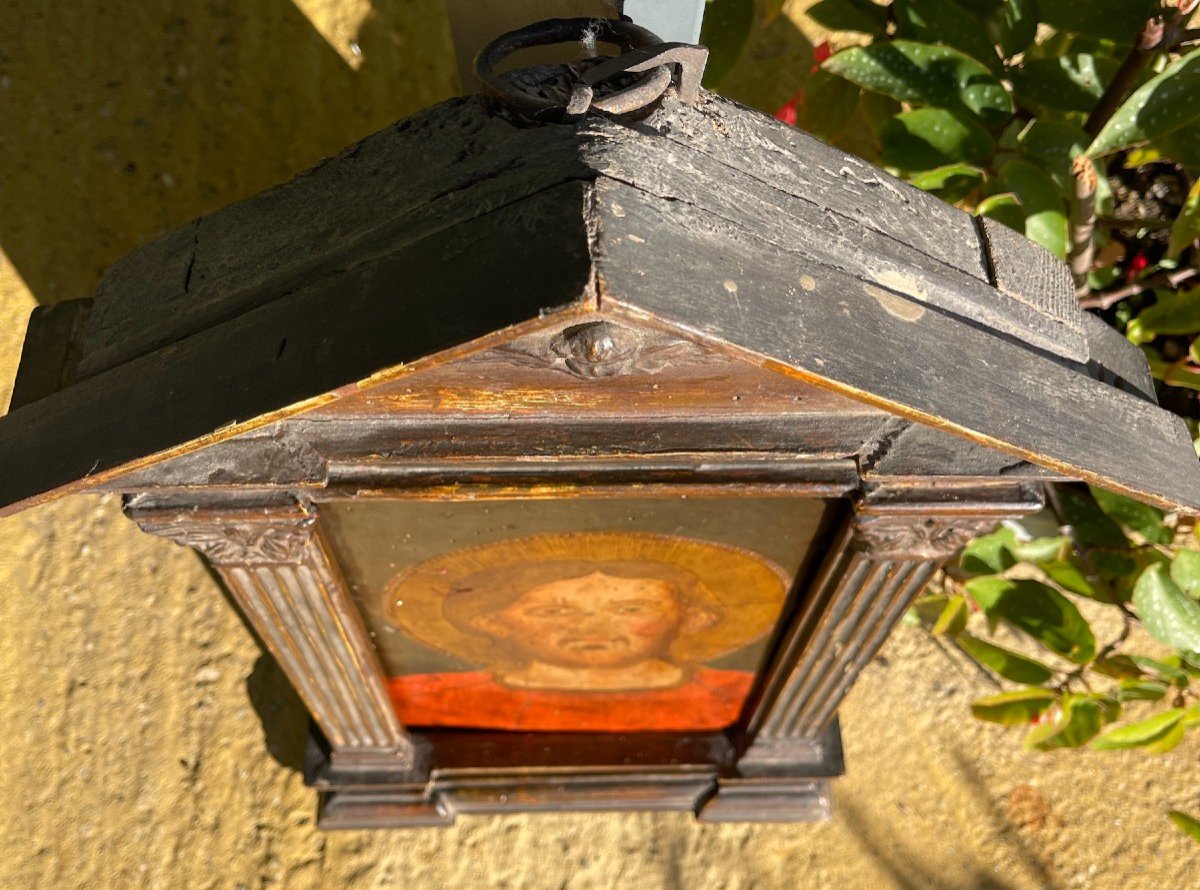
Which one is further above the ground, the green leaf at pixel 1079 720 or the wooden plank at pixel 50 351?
the wooden plank at pixel 50 351

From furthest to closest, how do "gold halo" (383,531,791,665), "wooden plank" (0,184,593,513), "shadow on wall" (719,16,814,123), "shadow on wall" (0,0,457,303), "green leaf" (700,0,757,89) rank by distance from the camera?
"shadow on wall" (719,16,814,123) → "shadow on wall" (0,0,457,303) → "green leaf" (700,0,757,89) → "gold halo" (383,531,791,665) → "wooden plank" (0,184,593,513)

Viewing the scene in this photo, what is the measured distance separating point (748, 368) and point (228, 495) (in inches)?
20.1

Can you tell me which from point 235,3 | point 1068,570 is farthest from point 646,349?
point 235,3

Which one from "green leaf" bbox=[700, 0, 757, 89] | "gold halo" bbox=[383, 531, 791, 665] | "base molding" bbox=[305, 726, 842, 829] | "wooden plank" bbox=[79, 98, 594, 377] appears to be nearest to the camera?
"wooden plank" bbox=[79, 98, 594, 377]

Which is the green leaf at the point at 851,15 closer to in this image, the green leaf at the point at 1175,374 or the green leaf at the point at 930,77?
the green leaf at the point at 930,77

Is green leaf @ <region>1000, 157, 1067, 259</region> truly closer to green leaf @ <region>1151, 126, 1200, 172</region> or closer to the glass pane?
green leaf @ <region>1151, 126, 1200, 172</region>

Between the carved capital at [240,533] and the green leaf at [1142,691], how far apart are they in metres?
1.08

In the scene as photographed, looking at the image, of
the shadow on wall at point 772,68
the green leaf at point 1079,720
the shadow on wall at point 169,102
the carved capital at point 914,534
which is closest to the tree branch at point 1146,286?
the green leaf at point 1079,720

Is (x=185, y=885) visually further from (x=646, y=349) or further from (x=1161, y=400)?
(x=1161, y=400)

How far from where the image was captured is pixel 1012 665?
147cm

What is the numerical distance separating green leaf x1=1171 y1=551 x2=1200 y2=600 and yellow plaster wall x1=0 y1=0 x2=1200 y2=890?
542mm

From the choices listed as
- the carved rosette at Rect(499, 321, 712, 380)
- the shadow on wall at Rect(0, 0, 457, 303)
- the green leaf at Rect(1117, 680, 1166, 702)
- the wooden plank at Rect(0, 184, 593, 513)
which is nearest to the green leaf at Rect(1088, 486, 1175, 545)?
the green leaf at Rect(1117, 680, 1166, 702)

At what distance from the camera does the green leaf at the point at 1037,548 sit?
61.5 inches

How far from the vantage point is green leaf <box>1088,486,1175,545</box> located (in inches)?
57.9
